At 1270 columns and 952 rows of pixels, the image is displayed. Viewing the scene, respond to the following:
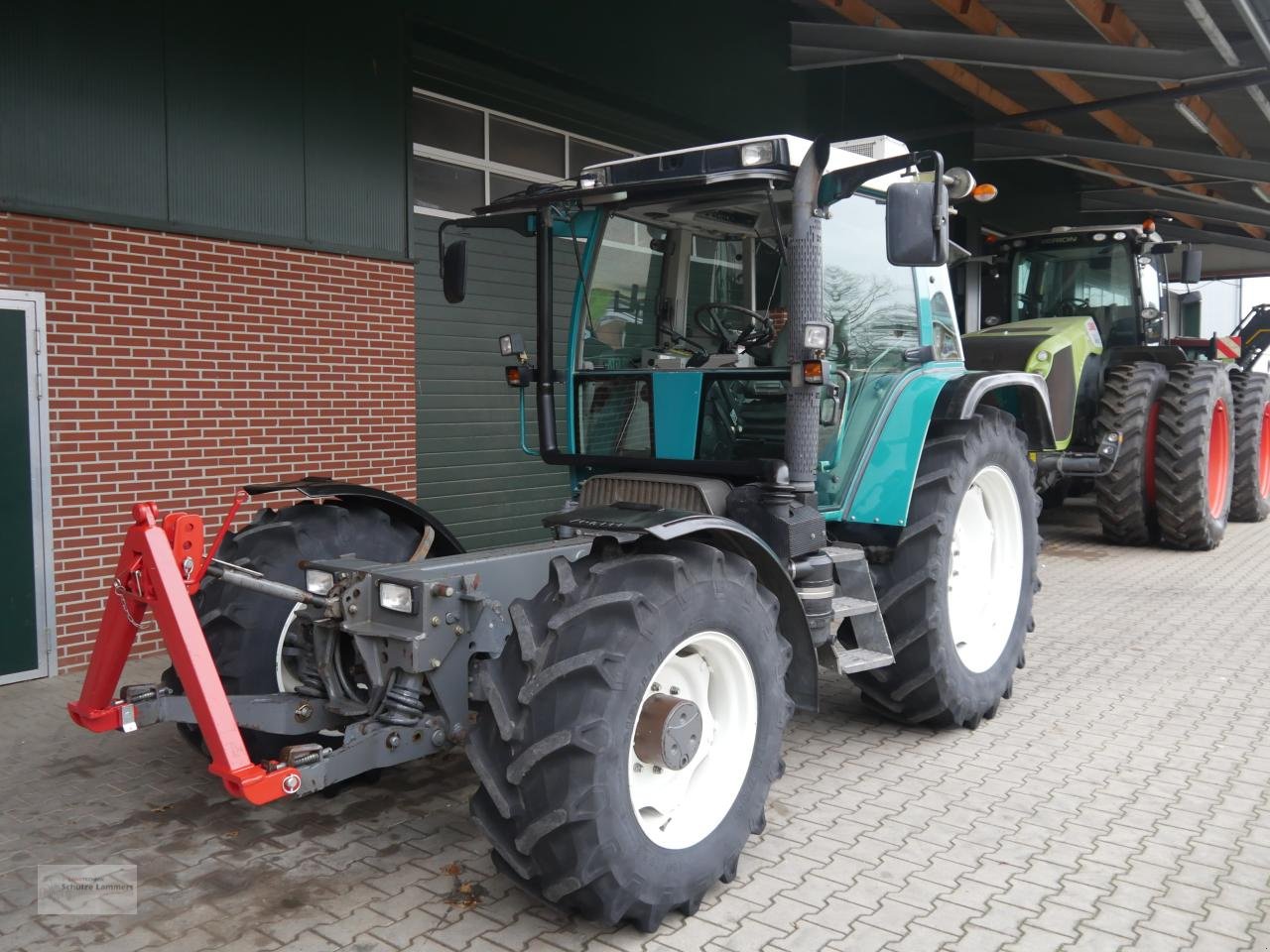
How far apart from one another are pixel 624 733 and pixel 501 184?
6245 millimetres

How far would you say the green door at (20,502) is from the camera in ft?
17.3

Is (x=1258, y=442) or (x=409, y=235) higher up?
(x=409, y=235)

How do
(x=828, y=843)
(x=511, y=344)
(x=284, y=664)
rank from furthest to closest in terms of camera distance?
(x=511, y=344), (x=284, y=664), (x=828, y=843)

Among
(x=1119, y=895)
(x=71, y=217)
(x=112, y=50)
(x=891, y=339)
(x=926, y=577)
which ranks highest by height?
(x=112, y=50)

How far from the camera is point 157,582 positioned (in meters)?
2.75

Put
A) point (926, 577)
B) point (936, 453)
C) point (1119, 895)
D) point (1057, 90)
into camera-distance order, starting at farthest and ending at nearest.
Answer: point (1057, 90), point (936, 453), point (926, 577), point (1119, 895)

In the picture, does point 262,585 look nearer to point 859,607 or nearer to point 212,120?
point 859,607

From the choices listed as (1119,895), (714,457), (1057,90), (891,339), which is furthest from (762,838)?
(1057,90)

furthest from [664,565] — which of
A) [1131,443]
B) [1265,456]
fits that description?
[1265,456]

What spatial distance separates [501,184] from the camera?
819 centimetres

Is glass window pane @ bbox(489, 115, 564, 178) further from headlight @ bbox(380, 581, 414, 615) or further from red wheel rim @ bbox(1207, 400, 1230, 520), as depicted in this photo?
red wheel rim @ bbox(1207, 400, 1230, 520)

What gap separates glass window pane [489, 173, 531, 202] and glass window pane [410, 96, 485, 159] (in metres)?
0.21

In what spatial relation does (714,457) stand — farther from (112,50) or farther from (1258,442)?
(1258,442)

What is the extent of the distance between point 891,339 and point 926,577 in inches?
39.6
